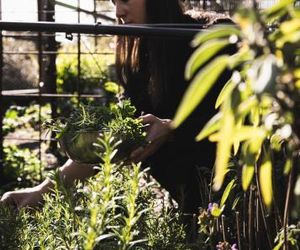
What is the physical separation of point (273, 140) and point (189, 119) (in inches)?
57.4

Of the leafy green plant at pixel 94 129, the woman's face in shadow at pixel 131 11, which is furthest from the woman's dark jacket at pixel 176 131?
the leafy green plant at pixel 94 129

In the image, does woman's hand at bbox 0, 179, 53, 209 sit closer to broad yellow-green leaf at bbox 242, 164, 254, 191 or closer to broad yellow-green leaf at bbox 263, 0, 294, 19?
broad yellow-green leaf at bbox 242, 164, 254, 191

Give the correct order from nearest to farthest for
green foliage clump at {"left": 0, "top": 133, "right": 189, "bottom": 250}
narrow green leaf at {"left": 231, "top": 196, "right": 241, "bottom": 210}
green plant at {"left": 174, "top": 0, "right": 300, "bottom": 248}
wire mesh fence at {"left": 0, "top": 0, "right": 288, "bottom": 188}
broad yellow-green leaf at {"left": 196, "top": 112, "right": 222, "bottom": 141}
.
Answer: green plant at {"left": 174, "top": 0, "right": 300, "bottom": 248}
broad yellow-green leaf at {"left": 196, "top": 112, "right": 222, "bottom": 141}
green foliage clump at {"left": 0, "top": 133, "right": 189, "bottom": 250}
narrow green leaf at {"left": 231, "top": 196, "right": 241, "bottom": 210}
wire mesh fence at {"left": 0, "top": 0, "right": 288, "bottom": 188}

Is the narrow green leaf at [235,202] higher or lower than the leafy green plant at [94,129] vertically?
lower

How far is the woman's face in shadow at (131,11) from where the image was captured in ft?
8.64

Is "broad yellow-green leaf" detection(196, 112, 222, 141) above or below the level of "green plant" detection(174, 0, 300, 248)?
below

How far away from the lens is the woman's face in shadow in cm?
263

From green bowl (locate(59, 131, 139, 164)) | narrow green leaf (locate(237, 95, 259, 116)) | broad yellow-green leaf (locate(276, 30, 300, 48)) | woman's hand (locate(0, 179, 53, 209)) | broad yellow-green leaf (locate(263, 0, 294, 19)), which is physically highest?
broad yellow-green leaf (locate(263, 0, 294, 19))

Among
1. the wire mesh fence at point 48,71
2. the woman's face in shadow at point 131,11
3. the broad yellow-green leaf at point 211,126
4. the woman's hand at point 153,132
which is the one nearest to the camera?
the broad yellow-green leaf at point 211,126

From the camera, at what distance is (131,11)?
267 cm

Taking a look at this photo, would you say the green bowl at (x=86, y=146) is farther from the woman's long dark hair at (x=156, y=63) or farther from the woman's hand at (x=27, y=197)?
the woman's long dark hair at (x=156, y=63)

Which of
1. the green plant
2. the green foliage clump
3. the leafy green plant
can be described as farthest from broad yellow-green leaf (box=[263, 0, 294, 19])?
the leafy green plant

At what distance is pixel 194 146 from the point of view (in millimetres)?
2738

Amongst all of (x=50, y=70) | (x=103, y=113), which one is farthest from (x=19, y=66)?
(x=103, y=113)
